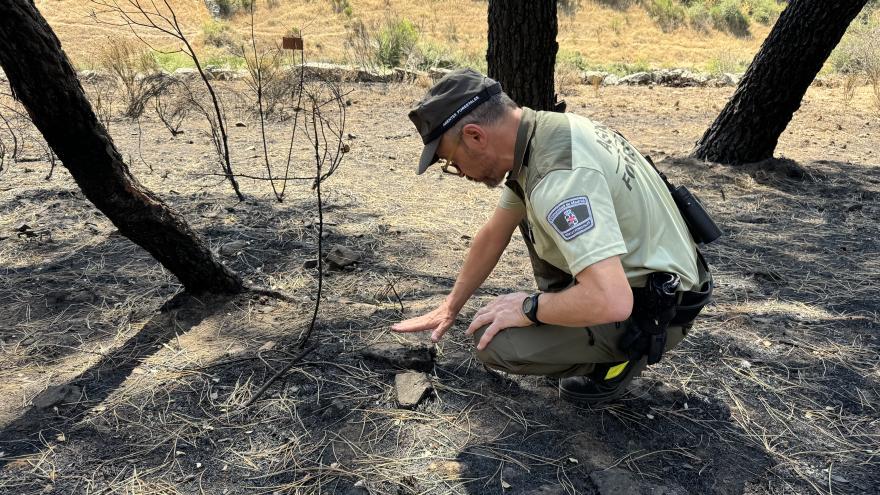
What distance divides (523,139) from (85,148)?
1647 millimetres

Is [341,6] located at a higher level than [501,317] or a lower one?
lower

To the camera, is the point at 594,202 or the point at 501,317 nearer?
the point at 594,202

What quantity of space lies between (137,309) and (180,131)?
14.3 ft

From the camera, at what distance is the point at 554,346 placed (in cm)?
199

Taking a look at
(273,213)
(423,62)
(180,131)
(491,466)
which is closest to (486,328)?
(491,466)

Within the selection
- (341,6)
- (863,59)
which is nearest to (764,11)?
(863,59)

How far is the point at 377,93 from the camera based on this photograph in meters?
9.44

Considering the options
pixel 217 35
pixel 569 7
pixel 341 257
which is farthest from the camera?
pixel 569 7

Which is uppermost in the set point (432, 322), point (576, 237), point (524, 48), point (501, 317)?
point (524, 48)

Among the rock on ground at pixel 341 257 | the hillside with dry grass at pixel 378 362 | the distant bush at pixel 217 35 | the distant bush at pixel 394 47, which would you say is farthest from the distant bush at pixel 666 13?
the rock on ground at pixel 341 257

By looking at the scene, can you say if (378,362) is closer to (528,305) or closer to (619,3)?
(528,305)

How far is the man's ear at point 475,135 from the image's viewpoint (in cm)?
178

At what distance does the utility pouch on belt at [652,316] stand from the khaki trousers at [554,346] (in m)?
0.04

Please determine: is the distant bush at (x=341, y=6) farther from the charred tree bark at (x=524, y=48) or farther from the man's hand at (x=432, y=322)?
the man's hand at (x=432, y=322)
